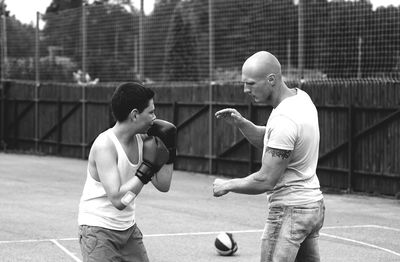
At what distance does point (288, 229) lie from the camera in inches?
225

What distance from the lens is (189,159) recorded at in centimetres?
2073

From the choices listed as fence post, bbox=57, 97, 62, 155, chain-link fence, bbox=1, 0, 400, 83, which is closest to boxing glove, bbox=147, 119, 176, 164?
chain-link fence, bbox=1, 0, 400, 83

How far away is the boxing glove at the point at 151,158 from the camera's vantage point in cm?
542

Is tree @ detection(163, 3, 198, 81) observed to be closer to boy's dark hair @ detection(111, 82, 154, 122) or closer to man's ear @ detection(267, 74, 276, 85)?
man's ear @ detection(267, 74, 276, 85)

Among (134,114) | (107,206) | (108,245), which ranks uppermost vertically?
(134,114)

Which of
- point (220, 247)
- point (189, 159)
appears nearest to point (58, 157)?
point (189, 159)

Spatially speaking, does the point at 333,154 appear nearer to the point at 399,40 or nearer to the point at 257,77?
the point at 399,40

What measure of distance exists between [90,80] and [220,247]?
16.4m

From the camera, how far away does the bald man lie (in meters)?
5.63

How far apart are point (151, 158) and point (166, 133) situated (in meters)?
0.21

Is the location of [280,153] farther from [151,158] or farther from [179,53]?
[179,53]

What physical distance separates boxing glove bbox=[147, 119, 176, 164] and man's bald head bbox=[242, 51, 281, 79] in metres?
0.63

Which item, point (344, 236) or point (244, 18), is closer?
point (344, 236)

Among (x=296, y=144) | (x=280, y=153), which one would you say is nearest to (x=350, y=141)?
(x=296, y=144)
